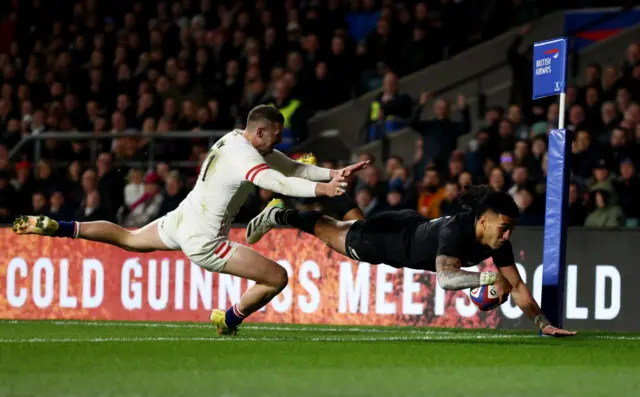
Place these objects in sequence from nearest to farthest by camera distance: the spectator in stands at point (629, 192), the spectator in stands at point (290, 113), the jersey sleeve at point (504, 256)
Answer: the jersey sleeve at point (504, 256) < the spectator in stands at point (629, 192) < the spectator in stands at point (290, 113)

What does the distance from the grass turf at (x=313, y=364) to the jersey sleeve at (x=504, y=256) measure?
694 millimetres

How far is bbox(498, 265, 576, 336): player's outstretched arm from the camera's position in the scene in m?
11.1

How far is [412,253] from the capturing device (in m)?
10.5

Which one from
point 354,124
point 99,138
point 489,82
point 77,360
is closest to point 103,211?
point 99,138

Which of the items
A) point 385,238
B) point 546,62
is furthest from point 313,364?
point 546,62

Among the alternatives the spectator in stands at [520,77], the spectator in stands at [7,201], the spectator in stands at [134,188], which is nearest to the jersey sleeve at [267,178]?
the spectator in stands at [134,188]

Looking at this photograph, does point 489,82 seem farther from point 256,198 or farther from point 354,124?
point 256,198

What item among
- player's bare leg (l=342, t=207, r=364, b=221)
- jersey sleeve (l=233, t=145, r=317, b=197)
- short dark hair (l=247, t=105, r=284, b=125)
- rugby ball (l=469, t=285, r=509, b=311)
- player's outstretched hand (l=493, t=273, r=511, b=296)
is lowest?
rugby ball (l=469, t=285, r=509, b=311)

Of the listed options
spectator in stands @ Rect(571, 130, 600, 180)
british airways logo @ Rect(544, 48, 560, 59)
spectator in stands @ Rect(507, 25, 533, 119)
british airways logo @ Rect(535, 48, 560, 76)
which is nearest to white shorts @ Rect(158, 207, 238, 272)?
british airways logo @ Rect(535, 48, 560, 76)

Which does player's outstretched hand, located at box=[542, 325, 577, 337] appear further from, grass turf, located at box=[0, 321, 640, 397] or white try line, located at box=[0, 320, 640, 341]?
white try line, located at box=[0, 320, 640, 341]

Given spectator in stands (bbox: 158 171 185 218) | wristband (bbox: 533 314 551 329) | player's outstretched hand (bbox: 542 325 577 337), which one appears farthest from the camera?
spectator in stands (bbox: 158 171 185 218)

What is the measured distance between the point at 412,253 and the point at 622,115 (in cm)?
620

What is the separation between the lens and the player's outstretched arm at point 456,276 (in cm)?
953

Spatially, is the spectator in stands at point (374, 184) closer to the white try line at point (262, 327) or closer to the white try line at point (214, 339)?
the white try line at point (262, 327)
